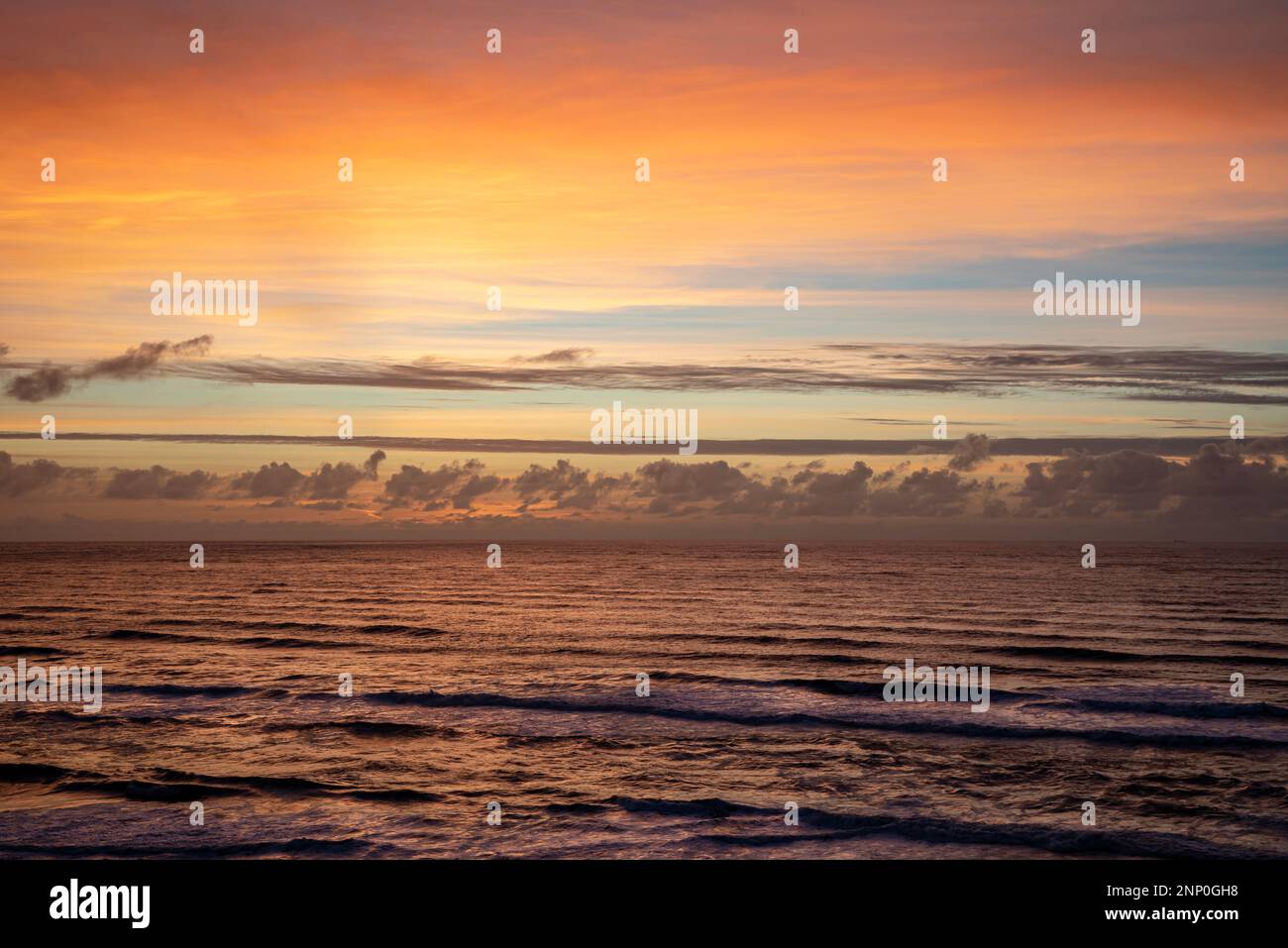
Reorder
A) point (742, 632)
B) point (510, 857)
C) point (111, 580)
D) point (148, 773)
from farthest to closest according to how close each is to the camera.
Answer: point (111, 580) < point (742, 632) < point (148, 773) < point (510, 857)

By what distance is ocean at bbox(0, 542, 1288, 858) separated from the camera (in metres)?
16.8

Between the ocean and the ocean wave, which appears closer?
the ocean wave

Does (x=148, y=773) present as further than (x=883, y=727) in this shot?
No

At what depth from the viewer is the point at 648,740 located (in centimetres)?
2406

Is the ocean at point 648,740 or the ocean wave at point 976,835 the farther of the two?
the ocean at point 648,740

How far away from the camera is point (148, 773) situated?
2067cm

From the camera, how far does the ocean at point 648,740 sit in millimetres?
16844

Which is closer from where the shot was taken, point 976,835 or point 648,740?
point 976,835
